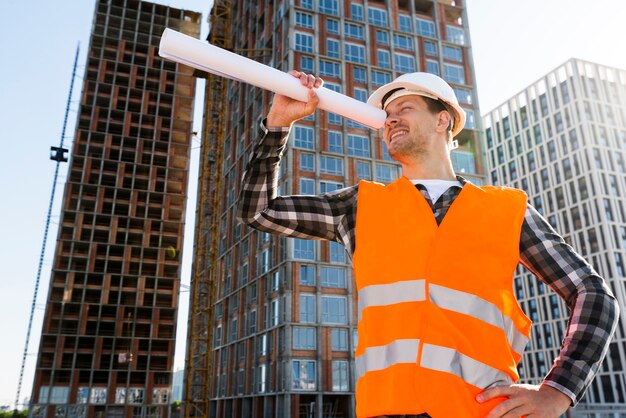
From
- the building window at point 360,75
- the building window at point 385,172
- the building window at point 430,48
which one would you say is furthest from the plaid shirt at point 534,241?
the building window at point 430,48

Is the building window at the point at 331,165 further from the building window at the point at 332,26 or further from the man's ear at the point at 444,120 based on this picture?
the man's ear at the point at 444,120

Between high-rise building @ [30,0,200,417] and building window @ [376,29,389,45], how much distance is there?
98.9ft

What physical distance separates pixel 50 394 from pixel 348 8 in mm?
46810

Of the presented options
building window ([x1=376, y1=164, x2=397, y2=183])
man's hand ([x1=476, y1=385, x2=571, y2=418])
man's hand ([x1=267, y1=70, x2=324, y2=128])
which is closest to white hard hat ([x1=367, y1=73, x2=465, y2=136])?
man's hand ([x1=267, y1=70, x2=324, y2=128])

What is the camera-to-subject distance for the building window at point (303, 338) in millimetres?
39469

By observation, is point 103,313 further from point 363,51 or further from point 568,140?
point 568,140

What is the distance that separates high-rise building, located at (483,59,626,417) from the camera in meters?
66.8

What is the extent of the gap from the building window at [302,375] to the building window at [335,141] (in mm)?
16555

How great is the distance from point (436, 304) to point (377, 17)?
53.8 m

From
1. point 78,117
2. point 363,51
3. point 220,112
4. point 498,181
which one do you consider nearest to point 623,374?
point 498,181

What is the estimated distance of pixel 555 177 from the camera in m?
77.4

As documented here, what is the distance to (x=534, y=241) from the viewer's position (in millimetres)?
2387

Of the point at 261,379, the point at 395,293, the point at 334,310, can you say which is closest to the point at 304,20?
the point at 334,310

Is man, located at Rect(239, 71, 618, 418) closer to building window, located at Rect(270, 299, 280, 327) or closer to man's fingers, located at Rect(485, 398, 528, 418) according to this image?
man's fingers, located at Rect(485, 398, 528, 418)
